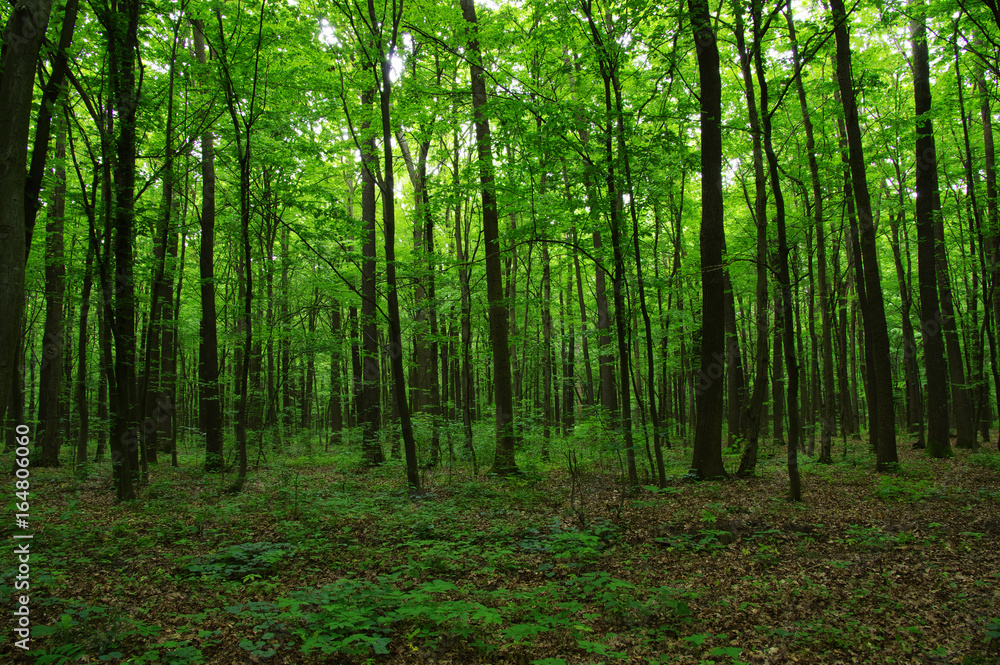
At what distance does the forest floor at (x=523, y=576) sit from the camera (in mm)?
3773

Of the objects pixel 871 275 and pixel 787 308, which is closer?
pixel 787 308

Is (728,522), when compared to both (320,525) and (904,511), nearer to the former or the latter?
(904,511)

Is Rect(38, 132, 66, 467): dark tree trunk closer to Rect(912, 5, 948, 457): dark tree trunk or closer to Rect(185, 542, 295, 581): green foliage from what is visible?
Rect(185, 542, 295, 581): green foliage

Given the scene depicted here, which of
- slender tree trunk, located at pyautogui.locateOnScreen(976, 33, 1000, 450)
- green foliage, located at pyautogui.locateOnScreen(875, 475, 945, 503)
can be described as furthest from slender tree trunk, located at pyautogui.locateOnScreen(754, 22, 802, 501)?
slender tree trunk, located at pyautogui.locateOnScreen(976, 33, 1000, 450)

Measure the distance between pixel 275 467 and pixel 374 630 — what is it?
37.6 feet

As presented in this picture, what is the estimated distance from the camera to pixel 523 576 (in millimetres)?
5398

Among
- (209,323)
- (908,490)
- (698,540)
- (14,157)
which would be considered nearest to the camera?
(14,157)

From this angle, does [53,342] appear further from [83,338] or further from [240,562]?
[240,562]

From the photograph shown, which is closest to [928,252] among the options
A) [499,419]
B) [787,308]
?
[787,308]

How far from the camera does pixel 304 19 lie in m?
10.0

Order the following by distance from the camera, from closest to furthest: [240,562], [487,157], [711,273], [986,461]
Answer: [240,562] < [711,273] < [487,157] < [986,461]

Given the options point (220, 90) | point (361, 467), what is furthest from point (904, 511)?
point (220, 90)

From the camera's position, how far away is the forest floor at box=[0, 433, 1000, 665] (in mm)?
3773
